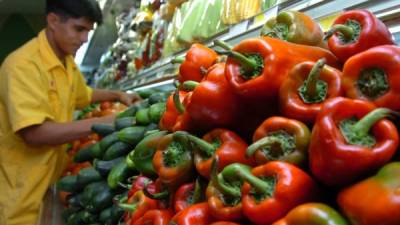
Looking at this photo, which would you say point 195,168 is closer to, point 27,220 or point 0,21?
point 27,220

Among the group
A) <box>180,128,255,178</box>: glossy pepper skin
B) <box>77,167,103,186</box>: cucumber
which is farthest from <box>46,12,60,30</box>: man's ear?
<box>180,128,255,178</box>: glossy pepper skin

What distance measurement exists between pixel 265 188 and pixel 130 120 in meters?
1.32

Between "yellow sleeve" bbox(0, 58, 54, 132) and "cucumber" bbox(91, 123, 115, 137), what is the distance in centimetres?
21

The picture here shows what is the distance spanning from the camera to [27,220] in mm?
2207

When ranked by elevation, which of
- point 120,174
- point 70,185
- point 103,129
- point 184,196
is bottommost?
point 70,185

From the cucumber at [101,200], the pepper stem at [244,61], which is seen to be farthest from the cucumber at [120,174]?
the pepper stem at [244,61]

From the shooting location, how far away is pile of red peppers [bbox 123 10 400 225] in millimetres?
521

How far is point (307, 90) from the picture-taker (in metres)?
0.63

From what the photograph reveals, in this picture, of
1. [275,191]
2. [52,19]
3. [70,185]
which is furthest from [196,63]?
[52,19]

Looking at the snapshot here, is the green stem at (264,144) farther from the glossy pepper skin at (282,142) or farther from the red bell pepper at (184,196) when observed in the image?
the red bell pepper at (184,196)

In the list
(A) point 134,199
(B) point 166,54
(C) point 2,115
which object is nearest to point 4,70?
(C) point 2,115

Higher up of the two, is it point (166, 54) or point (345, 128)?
point (345, 128)

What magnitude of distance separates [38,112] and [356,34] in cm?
169

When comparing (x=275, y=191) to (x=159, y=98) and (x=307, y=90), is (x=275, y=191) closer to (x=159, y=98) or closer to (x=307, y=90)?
(x=307, y=90)
